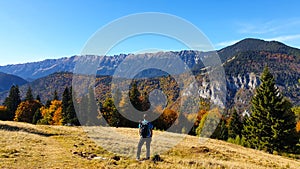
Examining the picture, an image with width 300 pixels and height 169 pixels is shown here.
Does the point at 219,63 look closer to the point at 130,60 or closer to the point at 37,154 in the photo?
the point at 130,60

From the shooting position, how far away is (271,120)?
151 feet

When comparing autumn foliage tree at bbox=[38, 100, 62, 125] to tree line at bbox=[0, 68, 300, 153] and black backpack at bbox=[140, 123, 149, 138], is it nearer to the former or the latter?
tree line at bbox=[0, 68, 300, 153]

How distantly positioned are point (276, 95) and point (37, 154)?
40.7 metres

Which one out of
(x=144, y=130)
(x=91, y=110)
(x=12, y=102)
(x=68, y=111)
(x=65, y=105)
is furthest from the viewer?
(x=12, y=102)

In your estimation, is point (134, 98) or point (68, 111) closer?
point (134, 98)

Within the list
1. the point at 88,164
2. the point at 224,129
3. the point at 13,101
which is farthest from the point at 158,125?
the point at 88,164

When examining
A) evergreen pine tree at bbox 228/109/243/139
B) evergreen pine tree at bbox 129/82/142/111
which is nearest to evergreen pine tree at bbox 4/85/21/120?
evergreen pine tree at bbox 129/82/142/111

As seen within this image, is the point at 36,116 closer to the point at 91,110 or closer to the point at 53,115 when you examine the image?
the point at 53,115

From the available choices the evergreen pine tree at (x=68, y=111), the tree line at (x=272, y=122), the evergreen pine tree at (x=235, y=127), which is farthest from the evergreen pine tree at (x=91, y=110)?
the evergreen pine tree at (x=235, y=127)

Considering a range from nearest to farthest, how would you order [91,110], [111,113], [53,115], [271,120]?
[271,120]
[111,113]
[91,110]
[53,115]

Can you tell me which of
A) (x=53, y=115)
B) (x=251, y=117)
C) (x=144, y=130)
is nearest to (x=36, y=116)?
(x=53, y=115)

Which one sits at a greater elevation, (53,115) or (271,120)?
(271,120)

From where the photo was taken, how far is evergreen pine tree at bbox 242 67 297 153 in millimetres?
45344

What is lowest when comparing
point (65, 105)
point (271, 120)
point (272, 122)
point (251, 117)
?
point (272, 122)
